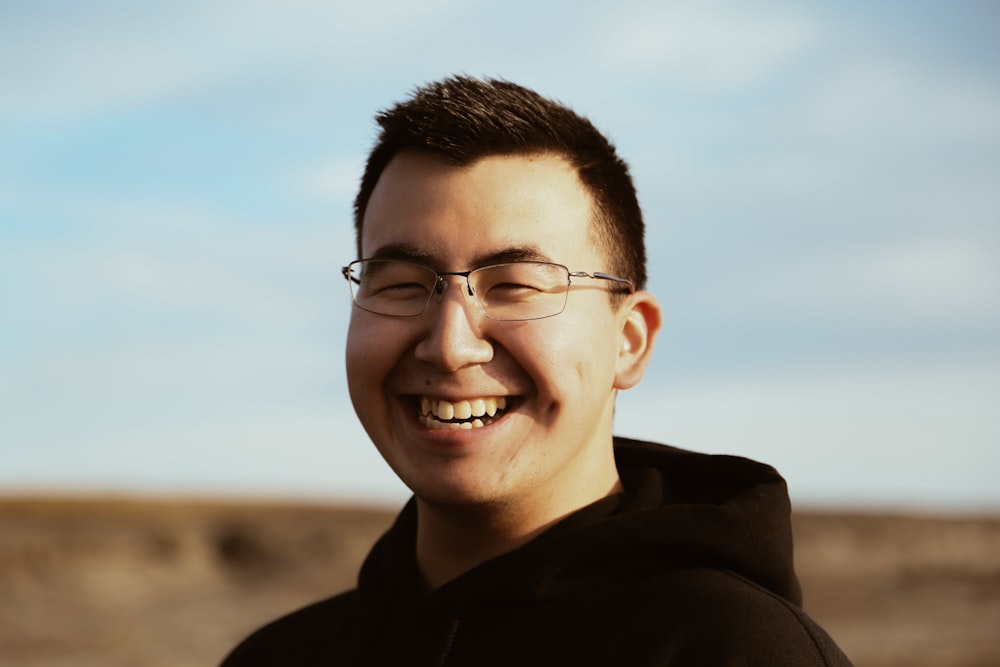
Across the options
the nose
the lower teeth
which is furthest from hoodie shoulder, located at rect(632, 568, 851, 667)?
the nose

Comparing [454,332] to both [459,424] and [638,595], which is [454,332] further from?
[638,595]

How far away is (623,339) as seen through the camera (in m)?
2.62

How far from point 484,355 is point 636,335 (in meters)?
0.46

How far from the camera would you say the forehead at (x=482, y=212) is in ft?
7.84

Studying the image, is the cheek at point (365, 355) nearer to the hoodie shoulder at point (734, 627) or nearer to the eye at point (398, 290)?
the eye at point (398, 290)

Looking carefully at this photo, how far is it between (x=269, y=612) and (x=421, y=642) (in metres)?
15.8

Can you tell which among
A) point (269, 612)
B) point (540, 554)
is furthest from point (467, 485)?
point (269, 612)

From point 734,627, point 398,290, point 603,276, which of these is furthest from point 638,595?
point 398,290

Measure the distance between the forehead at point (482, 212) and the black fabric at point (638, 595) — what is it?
23.2 inches

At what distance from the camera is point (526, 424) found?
237 cm

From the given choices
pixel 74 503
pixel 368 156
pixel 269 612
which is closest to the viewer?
pixel 368 156

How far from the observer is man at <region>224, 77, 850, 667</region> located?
2.31m

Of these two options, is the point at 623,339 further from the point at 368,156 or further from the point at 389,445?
the point at 368,156

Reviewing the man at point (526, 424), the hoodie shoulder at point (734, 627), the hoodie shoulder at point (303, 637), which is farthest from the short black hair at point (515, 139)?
the hoodie shoulder at point (303, 637)
